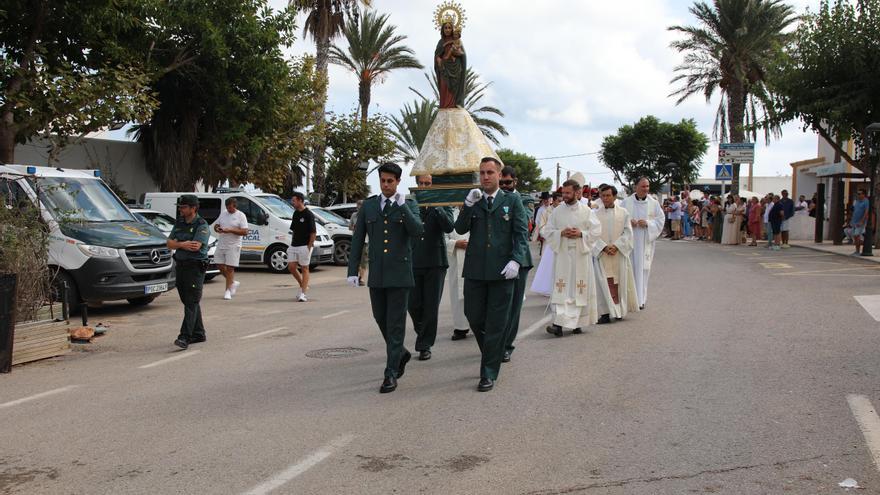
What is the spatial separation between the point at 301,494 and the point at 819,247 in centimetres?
2410

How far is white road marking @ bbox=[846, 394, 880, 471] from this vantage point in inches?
205

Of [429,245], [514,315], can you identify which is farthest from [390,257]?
[514,315]

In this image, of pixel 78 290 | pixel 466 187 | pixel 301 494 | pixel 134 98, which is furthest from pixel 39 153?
pixel 301 494

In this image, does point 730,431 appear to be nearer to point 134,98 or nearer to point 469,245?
point 469,245

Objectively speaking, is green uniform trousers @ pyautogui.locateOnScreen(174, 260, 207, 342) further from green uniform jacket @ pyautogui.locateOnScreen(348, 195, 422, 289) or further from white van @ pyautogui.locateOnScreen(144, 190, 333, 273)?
white van @ pyautogui.locateOnScreen(144, 190, 333, 273)

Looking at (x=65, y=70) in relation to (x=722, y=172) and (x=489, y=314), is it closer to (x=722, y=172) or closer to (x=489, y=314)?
(x=489, y=314)

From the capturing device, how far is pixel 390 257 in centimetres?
716

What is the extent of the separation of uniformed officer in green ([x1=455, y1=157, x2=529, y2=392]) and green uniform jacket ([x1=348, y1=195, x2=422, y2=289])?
1.65 feet

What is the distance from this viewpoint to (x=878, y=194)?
922 inches

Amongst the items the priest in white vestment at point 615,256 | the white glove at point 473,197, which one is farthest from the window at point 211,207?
the white glove at point 473,197

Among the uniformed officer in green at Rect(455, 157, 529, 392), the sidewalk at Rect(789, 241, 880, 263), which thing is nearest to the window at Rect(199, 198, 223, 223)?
the uniformed officer in green at Rect(455, 157, 529, 392)

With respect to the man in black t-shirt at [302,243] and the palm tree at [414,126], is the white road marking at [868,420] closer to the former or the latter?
the man in black t-shirt at [302,243]

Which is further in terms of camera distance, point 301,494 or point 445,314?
point 445,314

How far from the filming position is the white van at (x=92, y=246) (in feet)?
37.8
